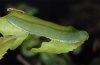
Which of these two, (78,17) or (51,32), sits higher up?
(51,32)

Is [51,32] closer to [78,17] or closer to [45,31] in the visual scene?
[45,31]

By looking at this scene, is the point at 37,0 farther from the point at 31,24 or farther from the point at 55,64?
the point at 31,24

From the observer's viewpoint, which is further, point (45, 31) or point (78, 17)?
point (78, 17)

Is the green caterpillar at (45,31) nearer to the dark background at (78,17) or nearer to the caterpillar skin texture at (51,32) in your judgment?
the caterpillar skin texture at (51,32)

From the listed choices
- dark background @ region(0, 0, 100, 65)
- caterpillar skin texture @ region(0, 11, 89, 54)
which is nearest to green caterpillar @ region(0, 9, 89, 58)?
caterpillar skin texture @ region(0, 11, 89, 54)

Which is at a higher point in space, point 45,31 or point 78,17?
point 45,31

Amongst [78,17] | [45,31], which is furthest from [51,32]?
[78,17]
